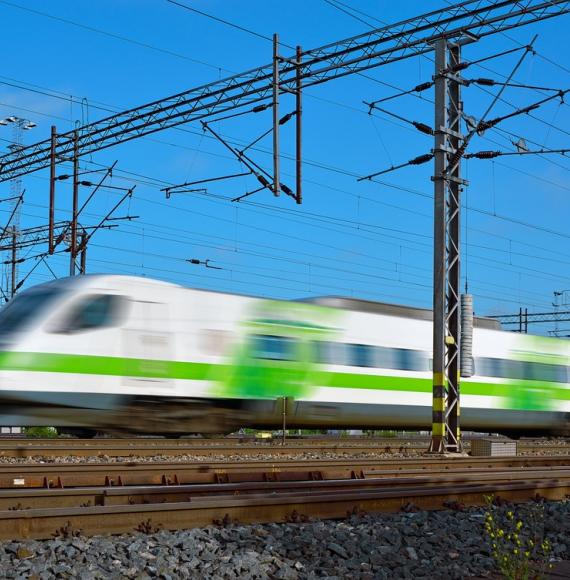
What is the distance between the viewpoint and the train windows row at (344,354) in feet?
66.5

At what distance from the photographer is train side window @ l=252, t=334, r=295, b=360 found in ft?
65.8

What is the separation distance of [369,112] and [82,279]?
23.2ft

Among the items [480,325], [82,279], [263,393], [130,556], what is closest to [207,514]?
[130,556]

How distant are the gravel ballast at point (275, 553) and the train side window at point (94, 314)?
34.8ft

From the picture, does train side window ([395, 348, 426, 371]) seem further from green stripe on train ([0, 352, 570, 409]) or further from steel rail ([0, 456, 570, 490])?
steel rail ([0, 456, 570, 490])

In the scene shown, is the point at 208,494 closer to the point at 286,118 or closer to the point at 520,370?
the point at 286,118

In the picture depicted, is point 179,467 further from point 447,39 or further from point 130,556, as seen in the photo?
point 447,39

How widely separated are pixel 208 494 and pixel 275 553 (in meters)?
2.34

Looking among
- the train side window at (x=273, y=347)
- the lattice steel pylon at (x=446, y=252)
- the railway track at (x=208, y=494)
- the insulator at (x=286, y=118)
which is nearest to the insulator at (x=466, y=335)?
the lattice steel pylon at (x=446, y=252)

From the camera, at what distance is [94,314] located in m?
17.5

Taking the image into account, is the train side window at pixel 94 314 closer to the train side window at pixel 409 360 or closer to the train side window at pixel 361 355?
the train side window at pixel 361 355

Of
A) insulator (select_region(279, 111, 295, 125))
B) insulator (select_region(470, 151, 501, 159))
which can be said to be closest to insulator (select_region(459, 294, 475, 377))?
insulator (select_region(470, 151, 501, 159))

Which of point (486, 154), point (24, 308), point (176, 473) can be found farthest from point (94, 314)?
point (486, 154)

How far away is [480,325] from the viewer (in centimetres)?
2570
